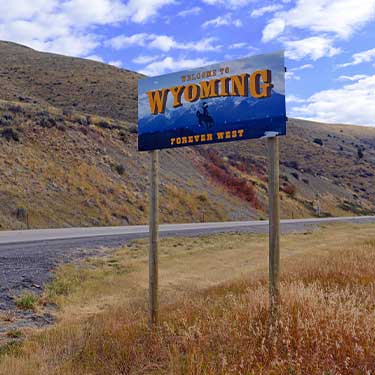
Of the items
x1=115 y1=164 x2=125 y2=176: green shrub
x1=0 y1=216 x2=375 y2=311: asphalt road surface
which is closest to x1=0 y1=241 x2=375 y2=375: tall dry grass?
x1=0 y1=216 x2=375 y2=311: asphalt road surface

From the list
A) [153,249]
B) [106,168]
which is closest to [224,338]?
[153,249]

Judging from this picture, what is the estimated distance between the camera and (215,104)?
237 inches

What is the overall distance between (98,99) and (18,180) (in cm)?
3778

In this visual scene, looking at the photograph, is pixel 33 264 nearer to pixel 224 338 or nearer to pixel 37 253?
pixel 37 253

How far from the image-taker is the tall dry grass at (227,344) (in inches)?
180

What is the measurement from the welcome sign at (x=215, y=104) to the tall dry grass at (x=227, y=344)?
211 cm

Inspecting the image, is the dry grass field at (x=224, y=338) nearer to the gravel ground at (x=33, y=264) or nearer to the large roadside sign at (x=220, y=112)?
the large roadside sign at (x=220, y=112)

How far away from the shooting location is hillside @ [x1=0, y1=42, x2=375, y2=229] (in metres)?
31.5

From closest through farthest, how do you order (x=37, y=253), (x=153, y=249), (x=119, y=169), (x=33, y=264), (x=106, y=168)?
(x=153, y=249), (x=33, y=264), (x=37, y=253), (x=106, y=168), (x=119, y=169)

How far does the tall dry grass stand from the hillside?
2130cm

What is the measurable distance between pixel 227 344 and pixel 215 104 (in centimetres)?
285

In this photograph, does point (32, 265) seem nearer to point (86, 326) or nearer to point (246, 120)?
point (86, 326)

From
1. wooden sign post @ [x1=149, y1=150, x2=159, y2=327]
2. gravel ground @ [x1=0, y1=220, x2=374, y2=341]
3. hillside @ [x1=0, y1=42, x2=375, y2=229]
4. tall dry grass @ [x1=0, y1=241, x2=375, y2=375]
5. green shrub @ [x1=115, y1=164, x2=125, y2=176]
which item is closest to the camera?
tall dry grass @ [x1=0, y1=241, x2=375, y2=375]

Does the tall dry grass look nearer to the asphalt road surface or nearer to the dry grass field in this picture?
the dry grass field
